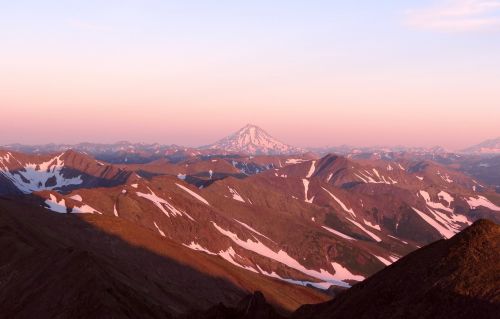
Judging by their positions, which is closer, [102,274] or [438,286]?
[438,286]

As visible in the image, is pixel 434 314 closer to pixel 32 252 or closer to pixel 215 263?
pixel 32 252

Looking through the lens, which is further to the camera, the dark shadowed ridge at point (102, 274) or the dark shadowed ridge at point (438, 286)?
the dark shadowed ridge at point (102, 274)

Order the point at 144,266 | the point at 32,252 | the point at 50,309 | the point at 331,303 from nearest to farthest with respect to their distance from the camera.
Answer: the point at 331,303 < the point at 50,309 < the point at 32,252 < the point at 144,266

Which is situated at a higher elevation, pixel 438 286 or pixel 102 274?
pixel 438 286

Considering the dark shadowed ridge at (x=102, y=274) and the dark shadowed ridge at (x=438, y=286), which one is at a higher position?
the dark shadowed ridge at (x=438, y=286)

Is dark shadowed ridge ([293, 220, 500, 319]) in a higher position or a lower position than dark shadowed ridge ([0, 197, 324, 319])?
higher

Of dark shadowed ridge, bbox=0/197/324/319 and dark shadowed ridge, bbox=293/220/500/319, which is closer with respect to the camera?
dark shadowed ridge, bbox=293/220/500/319

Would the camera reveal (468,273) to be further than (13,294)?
No

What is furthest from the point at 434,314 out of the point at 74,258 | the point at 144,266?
the point at 144,266
